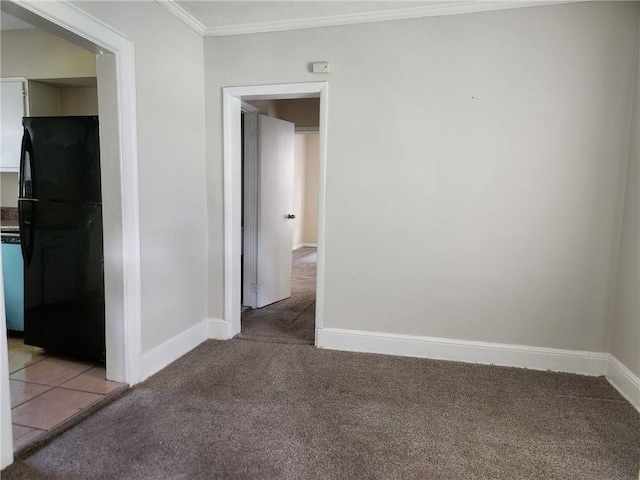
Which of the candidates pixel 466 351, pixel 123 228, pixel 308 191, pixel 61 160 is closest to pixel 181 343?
pixel 123 228

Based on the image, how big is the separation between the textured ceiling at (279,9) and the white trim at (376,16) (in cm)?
3

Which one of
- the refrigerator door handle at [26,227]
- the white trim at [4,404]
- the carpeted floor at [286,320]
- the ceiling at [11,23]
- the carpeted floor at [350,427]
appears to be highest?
the ceiling at [11,23]

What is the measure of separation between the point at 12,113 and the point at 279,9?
243cm

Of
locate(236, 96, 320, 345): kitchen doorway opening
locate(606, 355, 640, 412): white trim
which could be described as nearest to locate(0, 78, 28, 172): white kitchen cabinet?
locate(236, 96, 320, 345): kitchen doorway opening

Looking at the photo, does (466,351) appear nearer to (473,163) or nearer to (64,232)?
(473,163)

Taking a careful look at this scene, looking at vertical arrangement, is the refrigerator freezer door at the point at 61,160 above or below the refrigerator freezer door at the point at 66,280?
above

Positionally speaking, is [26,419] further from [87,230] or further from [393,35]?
[393,35]

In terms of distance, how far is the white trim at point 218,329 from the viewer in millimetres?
3412

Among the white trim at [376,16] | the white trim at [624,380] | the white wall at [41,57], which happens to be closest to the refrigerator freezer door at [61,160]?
the white wall at [41,57]

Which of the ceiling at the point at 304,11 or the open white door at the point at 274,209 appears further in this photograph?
the open white door at the point at 274,209

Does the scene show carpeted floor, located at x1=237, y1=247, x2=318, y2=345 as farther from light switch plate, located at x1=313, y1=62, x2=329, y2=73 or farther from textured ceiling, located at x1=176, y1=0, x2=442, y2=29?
textured ceiling, located at x1=176, y1=0, x2=442, y2=29

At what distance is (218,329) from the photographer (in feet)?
11.2

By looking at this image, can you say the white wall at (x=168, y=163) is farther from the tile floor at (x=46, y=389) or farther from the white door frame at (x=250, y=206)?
the white door frame at (x=250, y=206)

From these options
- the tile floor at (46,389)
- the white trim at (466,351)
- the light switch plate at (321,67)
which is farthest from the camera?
the light switch plate at (321,67)
